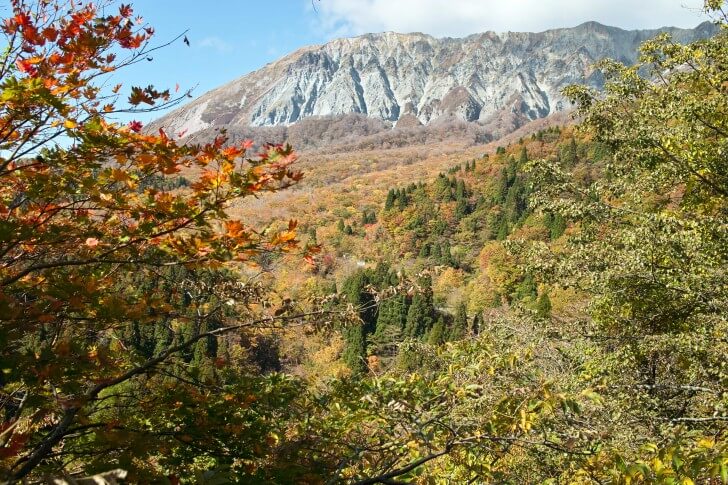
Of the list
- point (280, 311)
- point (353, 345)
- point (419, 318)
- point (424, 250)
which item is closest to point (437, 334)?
point (419, 318)

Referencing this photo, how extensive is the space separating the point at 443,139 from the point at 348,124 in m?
42.1

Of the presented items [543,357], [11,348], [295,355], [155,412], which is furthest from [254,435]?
[295,355]

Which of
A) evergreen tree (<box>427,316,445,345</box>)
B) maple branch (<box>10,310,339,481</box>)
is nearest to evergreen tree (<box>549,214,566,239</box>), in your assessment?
evergreen tree (<box>427,316,445,345</box>)

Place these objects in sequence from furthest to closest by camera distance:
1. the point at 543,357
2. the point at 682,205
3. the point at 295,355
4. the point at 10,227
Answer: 1. the point at 295,355
2. the point at 543,357
3. the point at 682,205
4. the point at 10,227

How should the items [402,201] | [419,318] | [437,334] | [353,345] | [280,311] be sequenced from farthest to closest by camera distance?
[402,201], [419,318], [353,345], [437,334], [280,311]

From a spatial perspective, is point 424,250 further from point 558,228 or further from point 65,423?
point 65,423

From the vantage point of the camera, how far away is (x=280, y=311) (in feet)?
11.3

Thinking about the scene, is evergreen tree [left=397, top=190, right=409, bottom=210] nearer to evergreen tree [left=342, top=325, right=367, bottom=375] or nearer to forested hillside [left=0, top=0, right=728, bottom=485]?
evergreen tree [left=342, top=325, right=367, bottom=375]

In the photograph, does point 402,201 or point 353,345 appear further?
point 402,201

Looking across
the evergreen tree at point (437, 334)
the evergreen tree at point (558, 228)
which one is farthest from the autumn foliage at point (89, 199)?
the evergreen tree at point (558, 228)

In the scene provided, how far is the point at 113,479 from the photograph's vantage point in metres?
1.50

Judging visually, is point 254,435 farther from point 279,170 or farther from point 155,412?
point 279,170

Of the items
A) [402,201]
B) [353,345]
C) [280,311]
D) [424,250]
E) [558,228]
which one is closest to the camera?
[280,311]

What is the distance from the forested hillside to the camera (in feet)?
8.95
